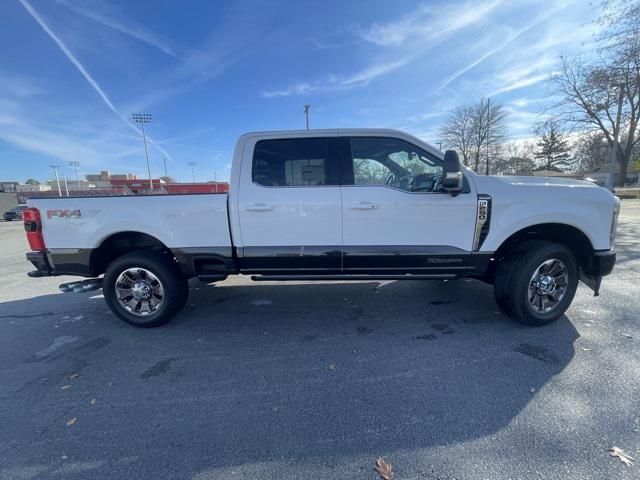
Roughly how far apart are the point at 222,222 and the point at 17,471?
244cm

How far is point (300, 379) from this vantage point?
9.00 feet

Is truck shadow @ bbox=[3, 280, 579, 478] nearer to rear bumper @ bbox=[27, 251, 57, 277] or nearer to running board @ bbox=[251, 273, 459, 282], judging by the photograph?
running board @ bbox=[251, 273, 459, 282]

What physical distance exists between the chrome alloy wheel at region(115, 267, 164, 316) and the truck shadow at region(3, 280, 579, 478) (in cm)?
31

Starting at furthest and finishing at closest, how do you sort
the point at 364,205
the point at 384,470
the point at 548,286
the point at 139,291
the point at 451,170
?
1. the point at 139,291
2. the point at 548,286
3. the point at 364,205
4. the point at 451,170
5. the point at 384,470

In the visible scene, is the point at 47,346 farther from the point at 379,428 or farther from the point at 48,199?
the point at 379,428

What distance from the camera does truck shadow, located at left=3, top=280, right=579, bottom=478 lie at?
205 cm

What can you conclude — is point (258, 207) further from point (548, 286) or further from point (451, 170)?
point (548, 286)

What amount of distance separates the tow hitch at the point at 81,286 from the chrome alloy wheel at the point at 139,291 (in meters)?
0.33

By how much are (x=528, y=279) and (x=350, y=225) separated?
2.08m

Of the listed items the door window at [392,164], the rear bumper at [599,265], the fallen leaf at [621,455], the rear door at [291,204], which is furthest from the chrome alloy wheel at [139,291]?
the rear bumper at [599,265]

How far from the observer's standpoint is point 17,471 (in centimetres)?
191

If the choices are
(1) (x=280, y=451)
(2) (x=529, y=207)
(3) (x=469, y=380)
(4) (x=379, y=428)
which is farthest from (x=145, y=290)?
(2) (x=529, y=207)

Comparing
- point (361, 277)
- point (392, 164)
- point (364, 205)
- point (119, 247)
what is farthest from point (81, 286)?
point (392, 164)

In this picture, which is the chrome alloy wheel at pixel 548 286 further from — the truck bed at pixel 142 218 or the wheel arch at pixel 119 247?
the wheel arch at pixel 119 247
